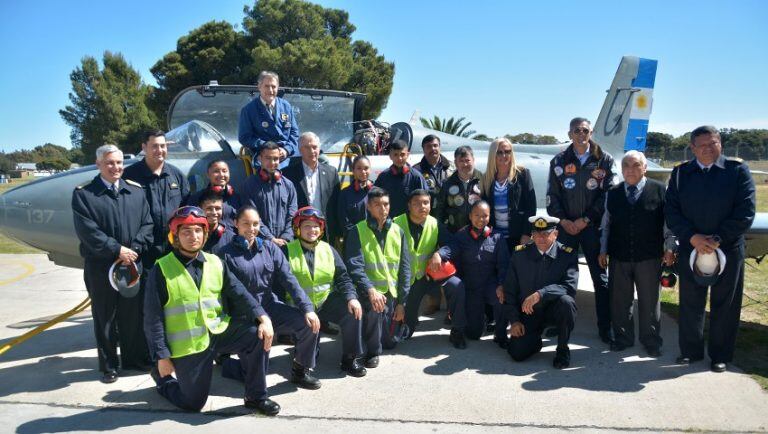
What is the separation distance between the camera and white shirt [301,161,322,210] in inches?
205

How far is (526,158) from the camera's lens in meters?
7.51

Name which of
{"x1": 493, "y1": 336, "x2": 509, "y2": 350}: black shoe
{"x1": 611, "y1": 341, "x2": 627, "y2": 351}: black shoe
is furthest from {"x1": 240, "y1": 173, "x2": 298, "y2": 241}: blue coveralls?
{"x1": 611, "y1": 341, "x2": 627, "y2": 351}: black shoe

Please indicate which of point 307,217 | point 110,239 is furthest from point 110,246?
point 307,217

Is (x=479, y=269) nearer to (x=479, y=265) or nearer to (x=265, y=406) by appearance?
(x=479, y=265)

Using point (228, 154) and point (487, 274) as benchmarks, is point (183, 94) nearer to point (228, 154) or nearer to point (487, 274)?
point (228, 154)

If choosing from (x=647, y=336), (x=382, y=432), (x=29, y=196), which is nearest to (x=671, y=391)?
(x=647, y=336)

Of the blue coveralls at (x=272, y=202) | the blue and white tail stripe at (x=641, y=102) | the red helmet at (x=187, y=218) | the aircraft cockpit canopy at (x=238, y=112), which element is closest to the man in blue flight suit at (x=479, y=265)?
the blue coveralls at (x=272, y=202)

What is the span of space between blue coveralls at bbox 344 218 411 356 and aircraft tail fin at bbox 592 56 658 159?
671cm

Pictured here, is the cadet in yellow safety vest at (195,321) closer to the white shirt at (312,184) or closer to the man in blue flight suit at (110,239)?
the man in blue flight suit at (110,239)

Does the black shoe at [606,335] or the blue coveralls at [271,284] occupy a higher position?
the blue coveralls at [271,284]

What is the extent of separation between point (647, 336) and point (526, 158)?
11.2 ft

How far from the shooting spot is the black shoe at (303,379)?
13.0 ft

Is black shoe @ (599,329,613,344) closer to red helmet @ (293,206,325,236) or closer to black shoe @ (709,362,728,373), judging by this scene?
black shoe @ (709,362,728,373)

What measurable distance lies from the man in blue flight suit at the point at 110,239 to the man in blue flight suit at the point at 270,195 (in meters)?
0.87
